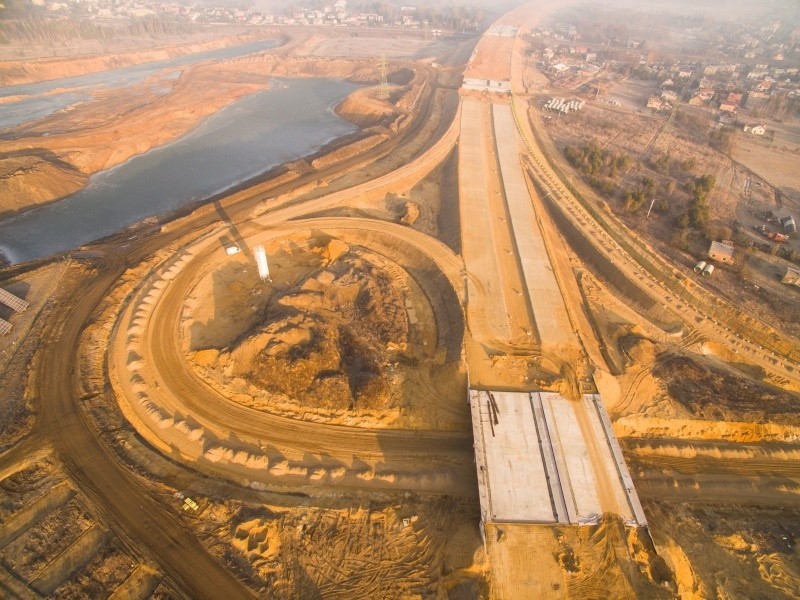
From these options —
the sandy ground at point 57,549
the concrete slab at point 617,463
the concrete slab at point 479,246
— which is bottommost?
the concrete slab at point 617,463

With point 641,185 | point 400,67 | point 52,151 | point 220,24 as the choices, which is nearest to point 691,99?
point 641,185

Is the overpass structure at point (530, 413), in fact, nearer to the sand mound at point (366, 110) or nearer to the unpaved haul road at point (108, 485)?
the unpaved haul road at point (108, 485)

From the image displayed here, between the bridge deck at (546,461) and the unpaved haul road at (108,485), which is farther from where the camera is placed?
the bridge deck at (546,461)

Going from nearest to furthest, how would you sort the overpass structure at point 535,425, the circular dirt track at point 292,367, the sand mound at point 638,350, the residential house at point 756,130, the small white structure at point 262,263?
the overpass structure at point 535,425, the circular dirt track at point 292,367, the sand mound at point 638,350, the small white structure at point 262,263, the residential house at point 756,130

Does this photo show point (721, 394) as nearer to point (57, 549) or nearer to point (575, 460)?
point (575, 460)

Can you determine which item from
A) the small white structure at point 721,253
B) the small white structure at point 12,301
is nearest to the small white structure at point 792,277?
the small white structure at point 721,253

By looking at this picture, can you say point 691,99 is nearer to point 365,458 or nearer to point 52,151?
point 365,458

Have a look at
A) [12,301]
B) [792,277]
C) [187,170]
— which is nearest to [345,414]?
[12,301]
